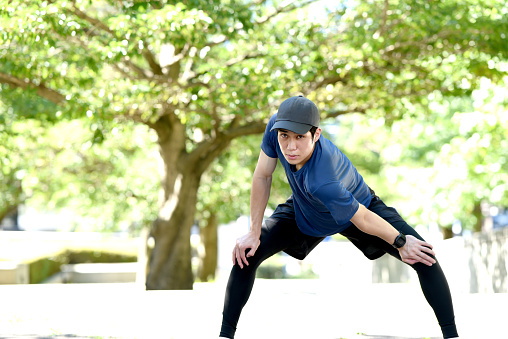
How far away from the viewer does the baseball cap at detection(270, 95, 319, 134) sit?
129 inches

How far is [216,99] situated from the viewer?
29.9 feet

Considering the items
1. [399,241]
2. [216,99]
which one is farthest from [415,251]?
[216,99]

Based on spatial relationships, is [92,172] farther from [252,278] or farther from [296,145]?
[296,145]

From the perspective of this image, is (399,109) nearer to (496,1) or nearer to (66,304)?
(496,1)

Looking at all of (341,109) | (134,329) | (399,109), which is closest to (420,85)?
(399,109)

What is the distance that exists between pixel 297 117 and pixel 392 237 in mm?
836

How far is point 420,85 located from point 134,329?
26.0 ft

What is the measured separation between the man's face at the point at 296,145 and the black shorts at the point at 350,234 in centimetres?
53

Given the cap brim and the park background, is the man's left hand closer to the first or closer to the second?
the cap brim

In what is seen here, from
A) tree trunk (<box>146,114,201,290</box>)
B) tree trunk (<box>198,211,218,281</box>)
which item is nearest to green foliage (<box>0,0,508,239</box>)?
tree trunk (<box>146,114,201,290</box>)

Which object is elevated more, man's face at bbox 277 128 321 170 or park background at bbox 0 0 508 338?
park background at bbox 0 0 508 338

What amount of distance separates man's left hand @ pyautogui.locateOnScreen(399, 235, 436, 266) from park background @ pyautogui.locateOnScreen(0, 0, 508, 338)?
2.70m

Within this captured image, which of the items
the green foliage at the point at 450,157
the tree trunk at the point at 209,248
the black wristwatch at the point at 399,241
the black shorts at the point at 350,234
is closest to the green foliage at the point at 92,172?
the tree trunk at the point at 209,248

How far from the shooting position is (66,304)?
630 centimetres
